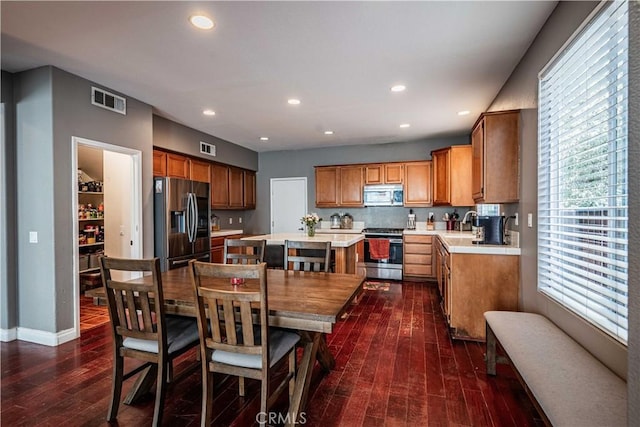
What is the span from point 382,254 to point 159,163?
380 centimetres

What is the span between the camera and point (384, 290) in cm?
498

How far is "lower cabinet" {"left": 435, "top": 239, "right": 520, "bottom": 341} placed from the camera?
9.53 feet

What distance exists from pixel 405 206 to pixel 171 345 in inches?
197

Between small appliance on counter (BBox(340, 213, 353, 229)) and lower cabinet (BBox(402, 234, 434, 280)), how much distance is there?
4.36 feet

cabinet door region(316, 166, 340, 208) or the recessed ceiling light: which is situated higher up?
the recessed ceiling light

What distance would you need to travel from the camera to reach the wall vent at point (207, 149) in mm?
5438

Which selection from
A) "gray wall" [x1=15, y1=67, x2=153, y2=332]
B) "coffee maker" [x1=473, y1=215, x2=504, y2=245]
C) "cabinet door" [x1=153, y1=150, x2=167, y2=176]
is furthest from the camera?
"cabinet door" [x1=153, y1=150, x2=167, y2=176]

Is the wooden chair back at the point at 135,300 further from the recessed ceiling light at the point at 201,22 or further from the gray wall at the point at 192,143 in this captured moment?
the gray wall at the point at 192,143

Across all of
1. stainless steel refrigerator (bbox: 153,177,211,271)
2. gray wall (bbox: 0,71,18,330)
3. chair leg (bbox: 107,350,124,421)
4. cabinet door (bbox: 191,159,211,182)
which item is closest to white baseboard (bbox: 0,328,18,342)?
gray wall (bbox: 0,71,18,330)

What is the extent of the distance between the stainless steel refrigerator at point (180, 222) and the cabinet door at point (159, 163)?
1.64ft

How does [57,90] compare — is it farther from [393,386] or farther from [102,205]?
[393,386]

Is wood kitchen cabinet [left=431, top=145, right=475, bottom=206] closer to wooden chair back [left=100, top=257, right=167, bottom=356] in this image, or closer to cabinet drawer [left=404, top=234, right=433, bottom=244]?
cabinet drawer [left=404, top=234, right=433, bottom=244]

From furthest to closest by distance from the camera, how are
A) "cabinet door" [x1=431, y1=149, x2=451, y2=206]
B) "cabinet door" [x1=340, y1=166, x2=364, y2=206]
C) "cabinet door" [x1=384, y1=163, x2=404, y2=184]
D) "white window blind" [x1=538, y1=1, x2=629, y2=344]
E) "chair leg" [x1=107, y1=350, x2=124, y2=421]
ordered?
"cabinet door" [x1=340, y1=166, x2=364, y2=206] < "cabinet door" [x1=384, y1=163, x2=404, y2=184] < "cabinet door" [x1=431, y1=149, x2=451, y2=206] < "chair leg" [x1=107, y1=350, x2=124, y2=421] < "white window blind" [x1=538, y1=1, x2=629, y2=344]

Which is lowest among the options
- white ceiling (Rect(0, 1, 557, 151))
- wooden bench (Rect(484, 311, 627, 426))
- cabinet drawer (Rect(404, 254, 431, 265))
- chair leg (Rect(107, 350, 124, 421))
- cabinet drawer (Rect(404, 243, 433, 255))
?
chair leg (Rect(107, 350, 124, 421))
